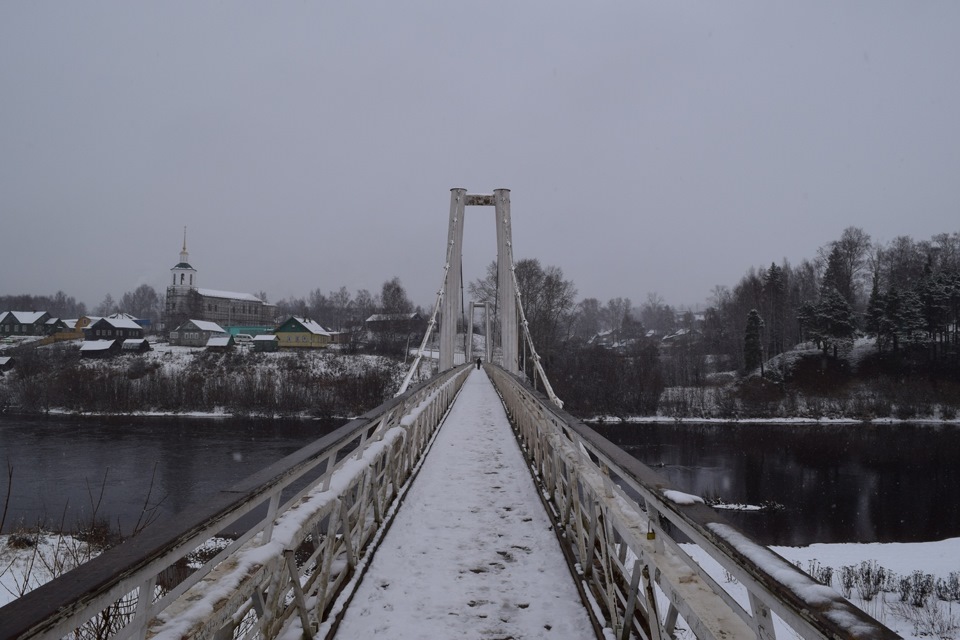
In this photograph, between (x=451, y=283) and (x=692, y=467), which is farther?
(x=692, y=467)

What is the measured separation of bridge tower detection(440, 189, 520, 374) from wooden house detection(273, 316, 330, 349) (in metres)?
34.8

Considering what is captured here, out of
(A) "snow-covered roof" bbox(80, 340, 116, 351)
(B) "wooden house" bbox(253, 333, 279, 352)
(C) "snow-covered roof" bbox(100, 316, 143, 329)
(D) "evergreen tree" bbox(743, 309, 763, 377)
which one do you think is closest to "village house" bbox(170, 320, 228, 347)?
(C) "snow-covered roof" bbox(100, 316, 143, 329)

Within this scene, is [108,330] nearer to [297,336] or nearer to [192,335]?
[192,335]

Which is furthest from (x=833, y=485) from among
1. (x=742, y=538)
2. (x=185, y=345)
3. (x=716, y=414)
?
(x=185, y=345)

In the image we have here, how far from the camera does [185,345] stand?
50750 mm

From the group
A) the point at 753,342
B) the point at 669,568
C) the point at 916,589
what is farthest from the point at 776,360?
the point at 669,568

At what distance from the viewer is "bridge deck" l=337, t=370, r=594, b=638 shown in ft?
8.46

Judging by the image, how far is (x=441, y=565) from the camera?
3.30 metres

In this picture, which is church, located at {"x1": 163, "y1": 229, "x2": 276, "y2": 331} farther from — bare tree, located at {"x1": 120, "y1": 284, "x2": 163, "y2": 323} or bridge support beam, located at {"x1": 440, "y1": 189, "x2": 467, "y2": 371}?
bridge support beam, located at {"x1": 440, "y1": 189, "x2": 467, "y2": 371}

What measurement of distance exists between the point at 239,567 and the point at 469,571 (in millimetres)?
1691

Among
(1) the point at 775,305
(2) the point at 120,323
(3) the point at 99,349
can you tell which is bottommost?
(3) the point at 99,349

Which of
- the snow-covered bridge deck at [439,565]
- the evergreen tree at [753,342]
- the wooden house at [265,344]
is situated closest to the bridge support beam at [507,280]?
the snow-covered bridge deck at [439,565]

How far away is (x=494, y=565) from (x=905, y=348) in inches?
1717

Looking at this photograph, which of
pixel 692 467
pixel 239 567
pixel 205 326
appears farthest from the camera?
pixel 205 326
